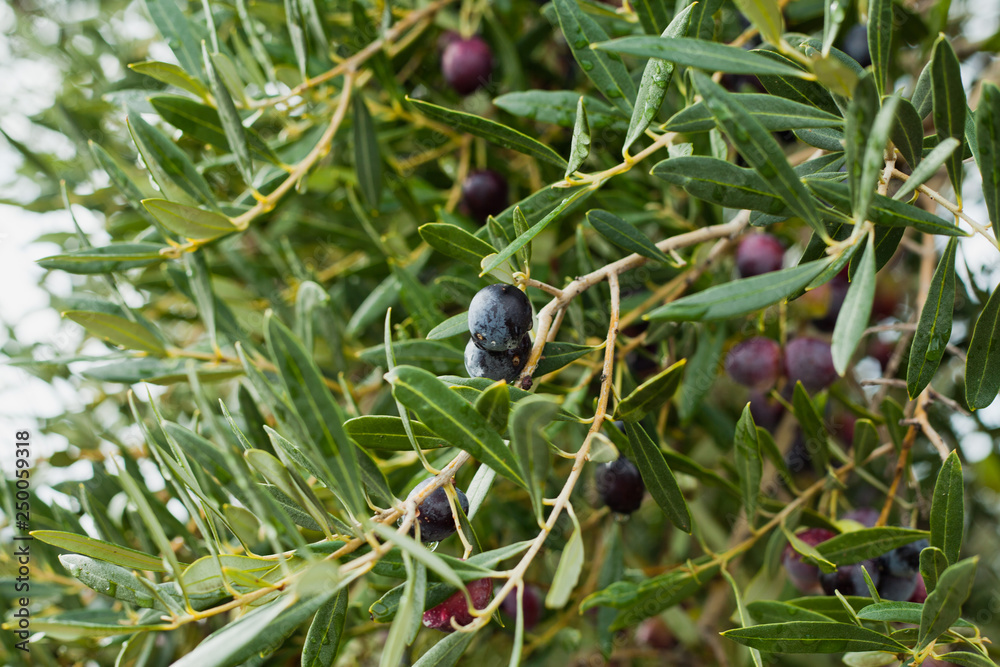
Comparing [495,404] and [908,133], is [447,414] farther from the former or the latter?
→ [908,133]

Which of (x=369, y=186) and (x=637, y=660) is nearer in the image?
(x=369, y=186)

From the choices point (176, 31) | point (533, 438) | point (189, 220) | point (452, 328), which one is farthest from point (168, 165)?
point (533, 438)

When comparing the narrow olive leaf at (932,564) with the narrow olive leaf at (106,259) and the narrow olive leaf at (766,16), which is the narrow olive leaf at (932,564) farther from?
the narrow olive leaf at (106,259)

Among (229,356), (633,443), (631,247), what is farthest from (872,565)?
(229,356)

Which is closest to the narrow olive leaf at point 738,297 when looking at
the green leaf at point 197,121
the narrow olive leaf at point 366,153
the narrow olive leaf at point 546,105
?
the narrow olive leaf at point 546,105

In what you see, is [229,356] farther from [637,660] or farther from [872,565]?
[637,660]

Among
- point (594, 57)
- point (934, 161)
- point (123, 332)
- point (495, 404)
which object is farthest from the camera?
point (123, 332)
